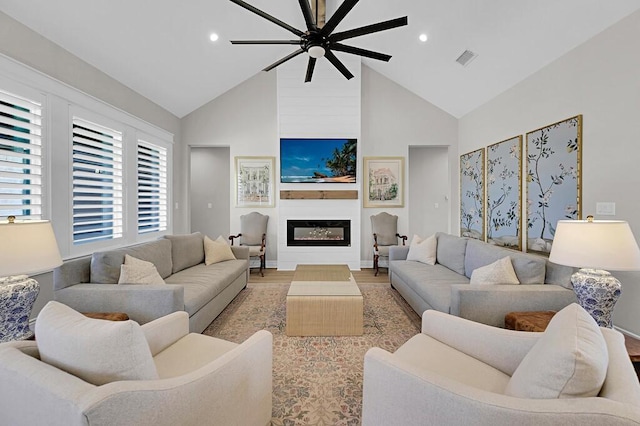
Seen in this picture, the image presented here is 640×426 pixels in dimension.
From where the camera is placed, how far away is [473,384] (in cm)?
133

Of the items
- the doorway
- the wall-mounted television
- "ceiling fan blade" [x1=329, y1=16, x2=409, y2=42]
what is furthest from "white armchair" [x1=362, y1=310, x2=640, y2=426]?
the doorway

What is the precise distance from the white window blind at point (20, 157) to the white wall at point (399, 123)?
465 cm

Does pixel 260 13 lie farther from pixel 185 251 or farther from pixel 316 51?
pixel 185 251

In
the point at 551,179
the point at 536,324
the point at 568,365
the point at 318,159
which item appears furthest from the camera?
the point at 318,159

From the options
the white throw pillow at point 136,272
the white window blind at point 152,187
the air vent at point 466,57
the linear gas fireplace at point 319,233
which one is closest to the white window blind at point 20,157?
the white throw pillow at point 136,272

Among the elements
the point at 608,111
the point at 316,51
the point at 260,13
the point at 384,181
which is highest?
the point at 260,13

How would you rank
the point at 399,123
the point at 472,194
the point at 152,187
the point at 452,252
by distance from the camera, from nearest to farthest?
the point at 452,252, the point at 152,187, the point at 472,194, the point at 399,123

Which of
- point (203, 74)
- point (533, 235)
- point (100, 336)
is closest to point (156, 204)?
point (203, 74)

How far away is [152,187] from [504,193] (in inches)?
210

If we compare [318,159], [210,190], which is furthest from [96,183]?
[210,190]

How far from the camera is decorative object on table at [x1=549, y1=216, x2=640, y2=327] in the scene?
178 cm

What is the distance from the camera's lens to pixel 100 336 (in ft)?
3.32

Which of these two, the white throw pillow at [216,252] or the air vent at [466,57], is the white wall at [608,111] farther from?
the white throw pillow at [216,252]

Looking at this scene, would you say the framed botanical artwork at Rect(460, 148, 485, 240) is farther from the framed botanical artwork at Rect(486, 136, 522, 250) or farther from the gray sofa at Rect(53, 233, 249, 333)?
the gray sofa at Rect(53, 233, 249, 333)
